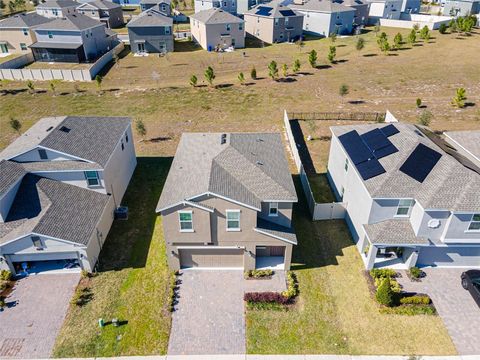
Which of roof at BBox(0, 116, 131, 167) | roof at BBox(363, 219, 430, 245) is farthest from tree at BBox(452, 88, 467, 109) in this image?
roof at BBox(0, 116, 131, 167)

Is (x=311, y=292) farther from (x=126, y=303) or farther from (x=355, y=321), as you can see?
(x=126, y=303)

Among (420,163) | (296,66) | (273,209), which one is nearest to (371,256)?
(420,163)

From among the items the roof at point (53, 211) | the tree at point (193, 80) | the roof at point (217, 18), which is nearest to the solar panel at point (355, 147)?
the roof at point (53, 211)

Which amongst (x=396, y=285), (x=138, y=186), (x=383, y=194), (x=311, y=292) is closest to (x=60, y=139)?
(x=138, y=186)

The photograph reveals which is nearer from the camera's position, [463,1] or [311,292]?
[311,292]

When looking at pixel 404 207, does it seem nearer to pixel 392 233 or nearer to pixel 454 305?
pixel 392 233

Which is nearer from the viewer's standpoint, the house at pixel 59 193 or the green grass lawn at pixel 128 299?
the green grass lawn at pixel 128 299

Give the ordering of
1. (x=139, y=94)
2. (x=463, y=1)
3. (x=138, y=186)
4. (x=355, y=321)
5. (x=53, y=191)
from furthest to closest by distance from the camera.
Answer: (x=463, y=1) < (x=139, y=94) < (x=138, y=186) < (x=53, y=191) < (x=355, y=321)

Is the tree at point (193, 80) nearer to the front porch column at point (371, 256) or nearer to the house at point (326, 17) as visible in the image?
the house at point (326, 17)
